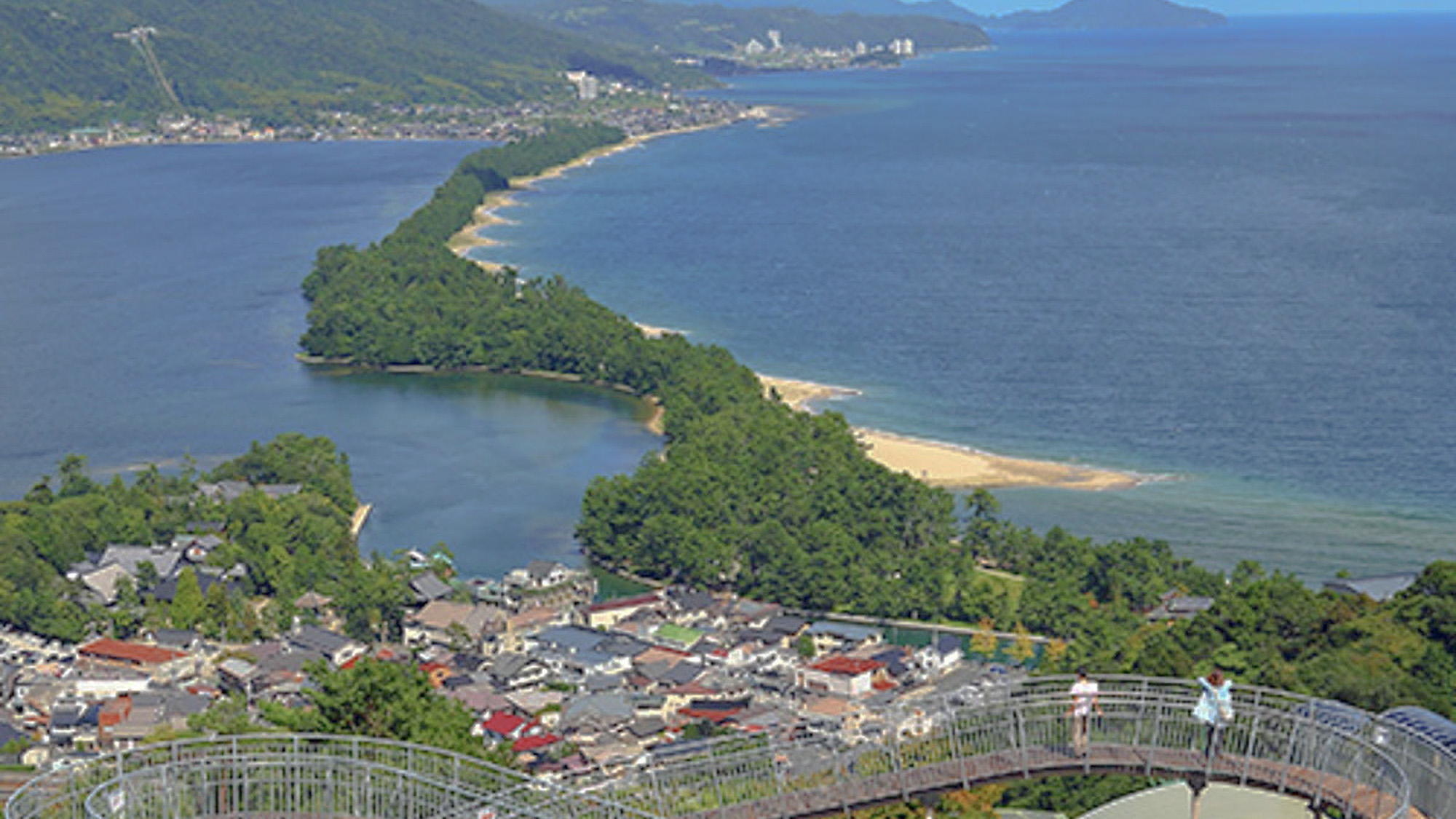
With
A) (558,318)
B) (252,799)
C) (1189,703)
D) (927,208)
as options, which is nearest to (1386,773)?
(1189,703)

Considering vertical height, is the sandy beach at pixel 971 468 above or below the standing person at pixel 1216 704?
below

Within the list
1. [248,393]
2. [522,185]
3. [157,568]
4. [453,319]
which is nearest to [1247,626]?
[157,568]

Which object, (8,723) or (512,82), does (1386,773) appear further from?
(512,82)

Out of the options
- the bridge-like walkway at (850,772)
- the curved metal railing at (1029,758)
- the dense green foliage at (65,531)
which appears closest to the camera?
the bridge-like walkway at (850,772)

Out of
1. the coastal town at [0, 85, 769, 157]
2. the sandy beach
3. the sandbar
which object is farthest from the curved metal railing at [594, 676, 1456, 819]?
the coastal town at [0, 85, 769, 157]

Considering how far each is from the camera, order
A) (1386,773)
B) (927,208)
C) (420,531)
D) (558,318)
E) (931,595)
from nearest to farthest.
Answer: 1. (1386,773)
2. (931,595)
3. (420,531)
4. (558,318)
5. (927,208)

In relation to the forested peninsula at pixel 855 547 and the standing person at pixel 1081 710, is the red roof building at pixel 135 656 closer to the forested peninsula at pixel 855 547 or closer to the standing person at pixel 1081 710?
the forested peninsula at pixel 855 547

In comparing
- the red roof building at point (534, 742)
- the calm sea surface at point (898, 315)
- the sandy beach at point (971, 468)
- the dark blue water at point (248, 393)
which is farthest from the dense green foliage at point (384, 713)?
the sandy beach at point (971, 468)
